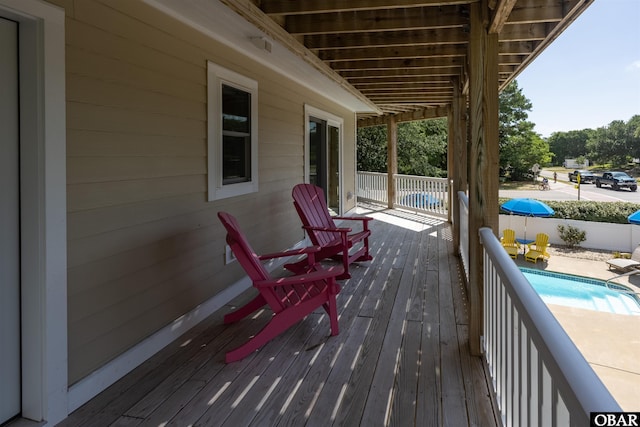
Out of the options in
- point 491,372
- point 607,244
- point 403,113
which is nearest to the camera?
point 491,372

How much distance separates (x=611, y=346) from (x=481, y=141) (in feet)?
19.3

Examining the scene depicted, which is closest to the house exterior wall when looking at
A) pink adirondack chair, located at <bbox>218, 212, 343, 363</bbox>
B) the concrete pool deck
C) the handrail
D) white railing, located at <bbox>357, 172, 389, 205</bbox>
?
pink adirondack chair, located at <bbox>218, 212, 343, 363</bbox>

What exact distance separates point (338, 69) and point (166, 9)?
257cm

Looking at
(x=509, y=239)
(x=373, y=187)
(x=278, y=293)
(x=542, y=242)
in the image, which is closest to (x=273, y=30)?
(x=278, y=293)

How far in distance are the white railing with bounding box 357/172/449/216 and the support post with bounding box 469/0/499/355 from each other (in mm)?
6325

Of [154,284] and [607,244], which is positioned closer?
[154,284]

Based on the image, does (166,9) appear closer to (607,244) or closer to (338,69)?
(338,69)

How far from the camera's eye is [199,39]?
10.8 feet

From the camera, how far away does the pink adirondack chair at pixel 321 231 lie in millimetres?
4586

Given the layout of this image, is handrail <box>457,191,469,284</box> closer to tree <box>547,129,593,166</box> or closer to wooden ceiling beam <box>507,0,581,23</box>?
wooden ceiling beam <box>507,0,581,23</box>

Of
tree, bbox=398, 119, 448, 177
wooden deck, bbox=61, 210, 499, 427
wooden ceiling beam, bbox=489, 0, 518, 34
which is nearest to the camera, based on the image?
wooden deck, bbox=61, 210, 499, 427

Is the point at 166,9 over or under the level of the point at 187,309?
over

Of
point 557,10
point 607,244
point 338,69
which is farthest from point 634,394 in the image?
point 607,244

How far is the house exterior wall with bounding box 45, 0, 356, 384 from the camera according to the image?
2.18 m
